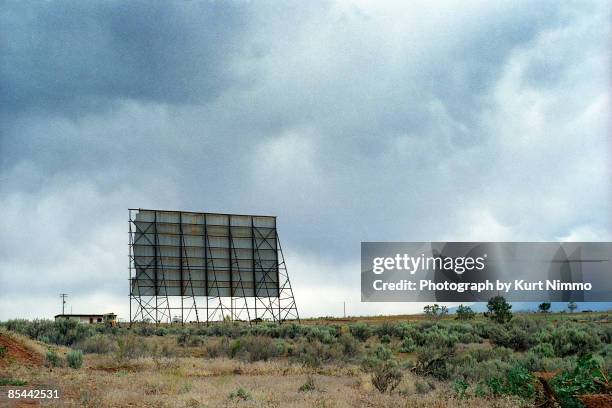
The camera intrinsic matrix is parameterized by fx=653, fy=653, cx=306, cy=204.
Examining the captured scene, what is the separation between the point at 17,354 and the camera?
27.4 metres

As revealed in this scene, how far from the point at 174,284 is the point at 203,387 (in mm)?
38349

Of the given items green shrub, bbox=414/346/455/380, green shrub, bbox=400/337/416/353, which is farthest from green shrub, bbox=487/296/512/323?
green shrub, bbox=414/346/455/380

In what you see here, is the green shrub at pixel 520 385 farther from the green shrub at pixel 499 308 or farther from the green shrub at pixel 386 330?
the green shrub at pixel 499 308

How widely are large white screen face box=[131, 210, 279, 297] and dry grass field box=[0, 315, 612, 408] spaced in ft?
57.6

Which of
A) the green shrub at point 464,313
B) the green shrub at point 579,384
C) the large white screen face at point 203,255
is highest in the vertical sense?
the large white screen face at point 203,255

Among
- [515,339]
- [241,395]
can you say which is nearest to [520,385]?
[241,395]

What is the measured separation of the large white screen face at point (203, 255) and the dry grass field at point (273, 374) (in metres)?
17.6

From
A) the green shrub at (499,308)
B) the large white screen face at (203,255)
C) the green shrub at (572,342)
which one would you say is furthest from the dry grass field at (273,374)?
the large white screen face at (203,255)

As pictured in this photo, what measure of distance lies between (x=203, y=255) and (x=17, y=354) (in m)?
29.9

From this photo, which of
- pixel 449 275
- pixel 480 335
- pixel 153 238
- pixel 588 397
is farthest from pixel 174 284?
pixel 588 397

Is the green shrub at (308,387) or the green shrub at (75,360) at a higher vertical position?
the green shrub at (75,360)

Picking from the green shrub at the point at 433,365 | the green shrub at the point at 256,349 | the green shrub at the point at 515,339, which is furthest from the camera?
the green shrub at the point at 515,339

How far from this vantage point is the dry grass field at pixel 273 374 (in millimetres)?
15438

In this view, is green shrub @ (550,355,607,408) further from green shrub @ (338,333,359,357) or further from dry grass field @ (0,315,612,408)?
green shrub @ (338,333,359,357)
